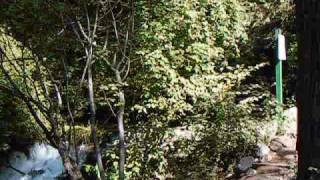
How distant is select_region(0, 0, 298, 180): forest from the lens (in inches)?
254

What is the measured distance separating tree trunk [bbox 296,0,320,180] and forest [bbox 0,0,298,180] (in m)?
2.64

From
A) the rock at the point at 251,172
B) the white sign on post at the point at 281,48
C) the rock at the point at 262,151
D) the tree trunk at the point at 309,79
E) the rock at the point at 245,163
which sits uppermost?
the white sign on post at the point at 281,48

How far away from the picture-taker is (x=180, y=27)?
8.38 m

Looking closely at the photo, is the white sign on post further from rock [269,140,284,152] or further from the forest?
rock [269,140,284,152]

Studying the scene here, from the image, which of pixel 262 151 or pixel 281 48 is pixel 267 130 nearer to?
pixel 262 151

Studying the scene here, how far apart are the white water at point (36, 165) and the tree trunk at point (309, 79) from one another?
7.63m

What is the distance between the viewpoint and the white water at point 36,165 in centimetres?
951

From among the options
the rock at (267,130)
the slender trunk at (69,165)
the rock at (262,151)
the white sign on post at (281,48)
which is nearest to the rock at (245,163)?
the rock at (262,151)

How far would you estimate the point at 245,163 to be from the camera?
22.0 ft

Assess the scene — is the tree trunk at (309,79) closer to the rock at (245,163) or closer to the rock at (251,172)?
the rock at (251,172)

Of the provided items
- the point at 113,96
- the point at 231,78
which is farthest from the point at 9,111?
the point at 231,78

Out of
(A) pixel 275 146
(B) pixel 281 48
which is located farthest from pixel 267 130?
(B) pixel 281 48

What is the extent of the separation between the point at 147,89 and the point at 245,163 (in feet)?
6.72

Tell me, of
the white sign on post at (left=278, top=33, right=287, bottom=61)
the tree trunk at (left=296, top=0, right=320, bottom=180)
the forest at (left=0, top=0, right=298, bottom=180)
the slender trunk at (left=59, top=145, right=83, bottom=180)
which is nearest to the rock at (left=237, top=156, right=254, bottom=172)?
the forest at (left=0, top=0, right=298, bottom=180)
